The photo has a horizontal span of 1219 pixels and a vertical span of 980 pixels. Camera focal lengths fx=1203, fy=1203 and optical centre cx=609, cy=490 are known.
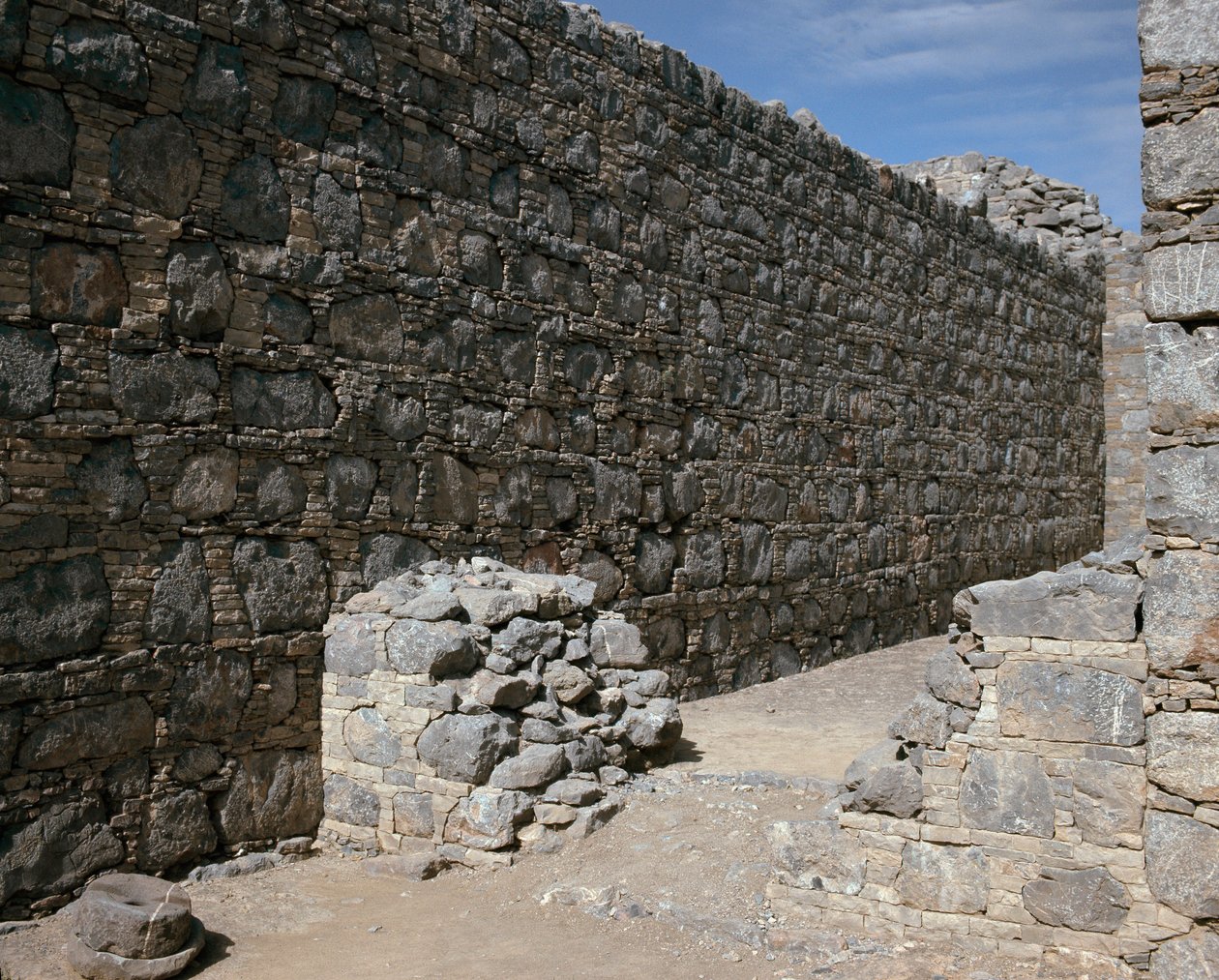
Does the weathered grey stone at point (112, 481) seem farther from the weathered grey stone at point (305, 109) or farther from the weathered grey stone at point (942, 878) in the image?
the weathered grey stone at point (942, 878)

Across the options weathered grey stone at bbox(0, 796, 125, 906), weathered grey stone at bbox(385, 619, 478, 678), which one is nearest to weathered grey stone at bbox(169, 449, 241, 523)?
weathered grey stone at bbox(385, 619, 478, 678)

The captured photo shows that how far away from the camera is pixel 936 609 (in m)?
12.4

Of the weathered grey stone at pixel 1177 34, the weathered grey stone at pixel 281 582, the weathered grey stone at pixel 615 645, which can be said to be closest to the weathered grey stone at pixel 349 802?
the weathered grey stone at pixel 281 582

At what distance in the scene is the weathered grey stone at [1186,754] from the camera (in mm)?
4414

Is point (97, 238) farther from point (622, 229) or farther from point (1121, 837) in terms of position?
point (1121, 837)

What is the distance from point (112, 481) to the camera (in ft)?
17.9

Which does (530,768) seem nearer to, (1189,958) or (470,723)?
(470,723)

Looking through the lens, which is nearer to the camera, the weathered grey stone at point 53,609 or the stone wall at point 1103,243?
the weathered grey stone at point 53,609

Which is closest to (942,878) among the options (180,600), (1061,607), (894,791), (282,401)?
(894,791)

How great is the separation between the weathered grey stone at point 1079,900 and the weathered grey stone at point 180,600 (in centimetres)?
388

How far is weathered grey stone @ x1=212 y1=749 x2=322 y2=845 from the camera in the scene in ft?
19.5

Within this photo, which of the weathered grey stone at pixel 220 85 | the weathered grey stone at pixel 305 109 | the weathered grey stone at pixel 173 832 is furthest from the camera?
the weathered grey stone at pixel 305 109

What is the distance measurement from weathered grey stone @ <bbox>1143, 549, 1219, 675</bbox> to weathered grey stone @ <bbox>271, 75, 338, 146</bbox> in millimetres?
4576

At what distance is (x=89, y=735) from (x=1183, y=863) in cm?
454
